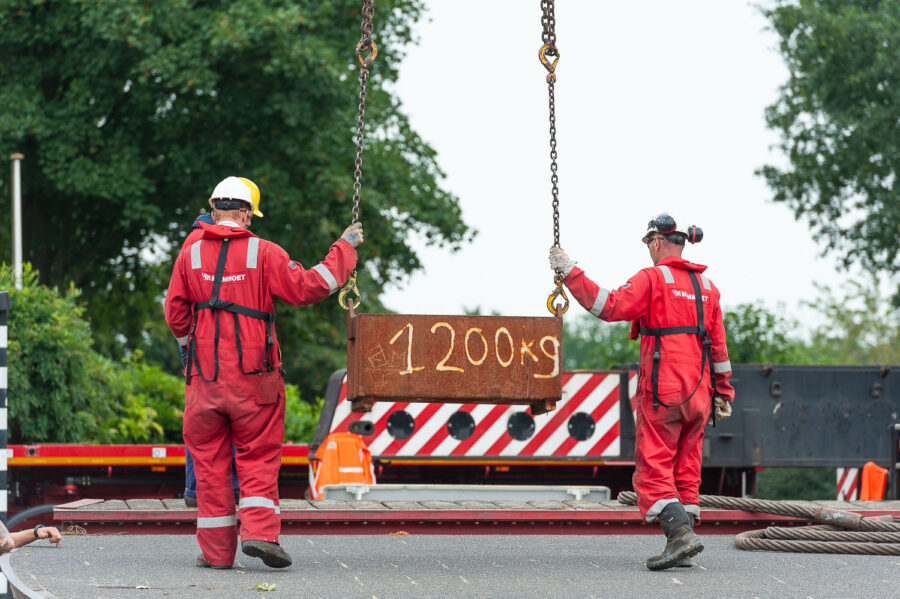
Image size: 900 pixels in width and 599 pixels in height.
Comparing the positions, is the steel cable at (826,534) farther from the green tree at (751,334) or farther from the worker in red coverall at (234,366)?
the green tree at (751,334)

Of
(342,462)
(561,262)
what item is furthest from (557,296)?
(342,462)

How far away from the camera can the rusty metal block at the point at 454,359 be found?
7.07 meters

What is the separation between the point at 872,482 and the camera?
45.0 feet

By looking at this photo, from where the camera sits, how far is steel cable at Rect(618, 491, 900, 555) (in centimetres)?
770

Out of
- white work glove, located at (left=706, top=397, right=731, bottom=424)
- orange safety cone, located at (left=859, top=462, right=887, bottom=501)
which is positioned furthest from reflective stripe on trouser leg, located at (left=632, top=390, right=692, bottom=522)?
orange safety cone, located at (left=859, top=462, right=887, bottom=501)

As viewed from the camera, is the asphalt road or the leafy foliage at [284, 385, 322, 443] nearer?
the asphalt road

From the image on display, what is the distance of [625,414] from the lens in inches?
498

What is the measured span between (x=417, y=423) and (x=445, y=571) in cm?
565

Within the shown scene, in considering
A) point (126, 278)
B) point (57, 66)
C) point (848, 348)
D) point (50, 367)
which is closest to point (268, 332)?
point (50, 367)

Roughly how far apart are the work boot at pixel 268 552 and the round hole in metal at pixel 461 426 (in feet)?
18.8

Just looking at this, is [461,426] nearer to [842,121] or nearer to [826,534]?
[826,534]

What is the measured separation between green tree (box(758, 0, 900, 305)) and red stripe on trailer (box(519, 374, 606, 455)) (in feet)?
58.6

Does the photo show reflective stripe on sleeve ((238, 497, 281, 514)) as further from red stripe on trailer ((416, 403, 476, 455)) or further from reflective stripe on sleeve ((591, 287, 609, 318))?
red stripe on trailer ((416, 403, 476, 455))

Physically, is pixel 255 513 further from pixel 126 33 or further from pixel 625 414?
pixel 126 33
